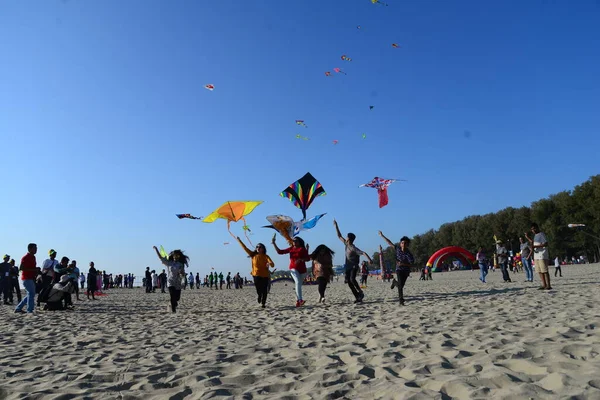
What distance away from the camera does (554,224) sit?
197 feet

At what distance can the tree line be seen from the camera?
54.8 metres

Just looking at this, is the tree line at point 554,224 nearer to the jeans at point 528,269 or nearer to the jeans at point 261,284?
the jeans at point 528,269

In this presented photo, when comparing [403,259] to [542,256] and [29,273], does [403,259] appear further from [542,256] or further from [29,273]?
[29,273]

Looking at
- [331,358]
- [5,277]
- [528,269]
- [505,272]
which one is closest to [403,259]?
[331,358]

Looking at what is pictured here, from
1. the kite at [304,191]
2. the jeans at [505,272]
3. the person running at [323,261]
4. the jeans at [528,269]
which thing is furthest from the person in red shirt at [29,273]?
the jeans at [528,269]

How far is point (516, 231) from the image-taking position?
2594 inches

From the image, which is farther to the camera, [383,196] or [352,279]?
[383,196]

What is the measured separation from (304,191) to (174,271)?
916 cm

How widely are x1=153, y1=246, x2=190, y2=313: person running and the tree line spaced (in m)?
38.6

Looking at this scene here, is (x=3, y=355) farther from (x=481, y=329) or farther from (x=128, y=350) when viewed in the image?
(x=481, y=329)

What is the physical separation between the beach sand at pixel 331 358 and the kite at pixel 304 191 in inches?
450

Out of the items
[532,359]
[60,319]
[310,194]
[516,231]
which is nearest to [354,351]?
[532,359]

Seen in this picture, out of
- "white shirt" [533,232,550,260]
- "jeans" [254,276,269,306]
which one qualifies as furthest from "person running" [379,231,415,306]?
"white shirt" [533,232,550,260]

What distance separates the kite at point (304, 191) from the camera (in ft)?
61.7
